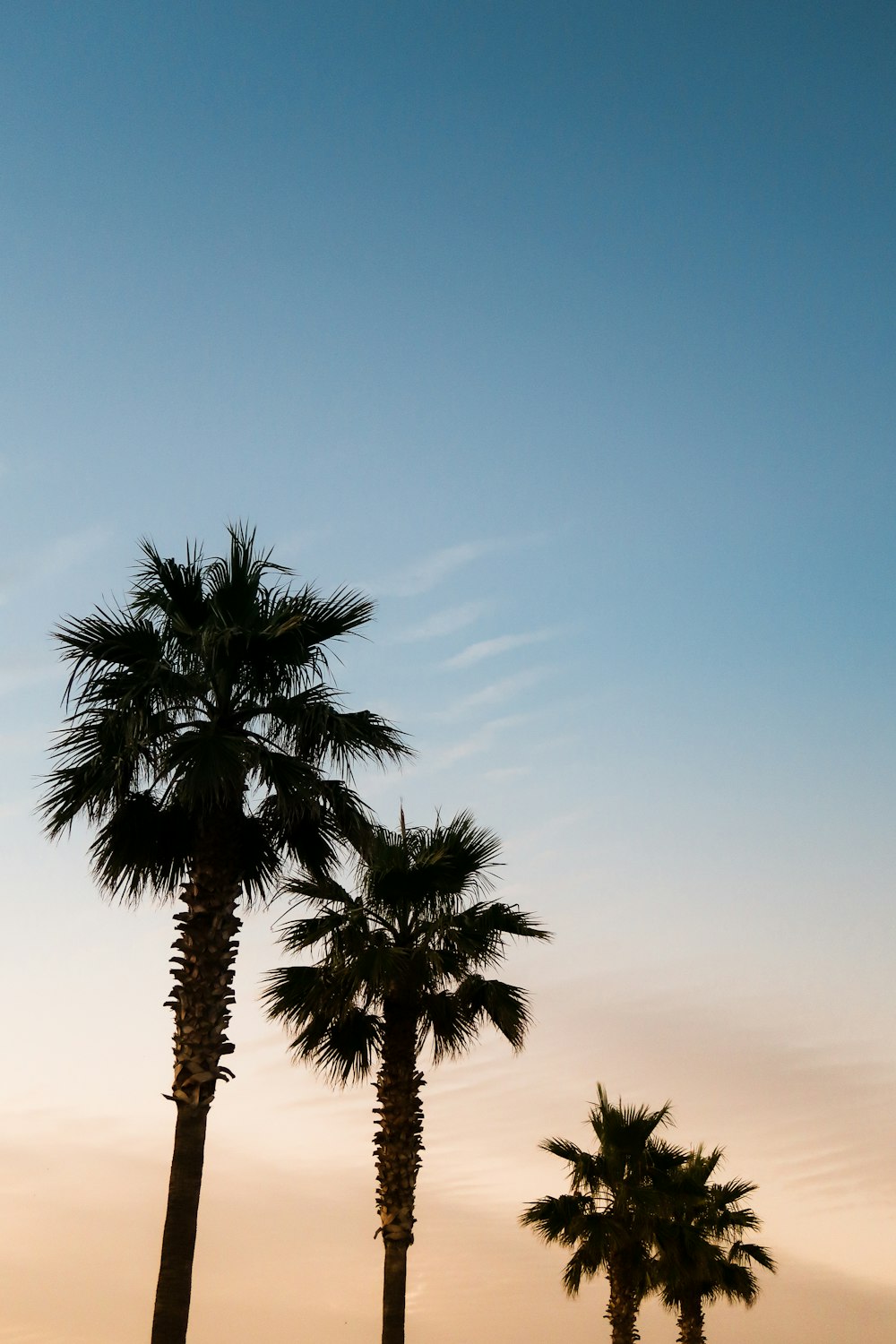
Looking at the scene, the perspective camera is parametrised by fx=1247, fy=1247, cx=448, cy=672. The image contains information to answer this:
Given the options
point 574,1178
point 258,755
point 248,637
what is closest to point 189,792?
point 258,755

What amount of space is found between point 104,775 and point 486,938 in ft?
28.9

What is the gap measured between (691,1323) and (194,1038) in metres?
29.1

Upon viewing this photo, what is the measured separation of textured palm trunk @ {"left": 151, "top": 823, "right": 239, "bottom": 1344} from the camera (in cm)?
1423

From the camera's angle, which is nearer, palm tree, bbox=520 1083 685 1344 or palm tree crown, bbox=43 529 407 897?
palm tree crown, bbox=43 529 407 897

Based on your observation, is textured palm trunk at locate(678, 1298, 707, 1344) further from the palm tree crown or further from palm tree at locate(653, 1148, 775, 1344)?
the palm tree crown

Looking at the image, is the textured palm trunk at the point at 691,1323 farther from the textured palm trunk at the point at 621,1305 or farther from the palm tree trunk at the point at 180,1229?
the palm tree trunk at the point at 180,1229

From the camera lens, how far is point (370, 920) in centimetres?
2239

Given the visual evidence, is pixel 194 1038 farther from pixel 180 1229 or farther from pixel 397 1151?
pixel 397 1151

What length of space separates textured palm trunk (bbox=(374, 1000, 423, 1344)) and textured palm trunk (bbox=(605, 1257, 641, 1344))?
9.70 meters

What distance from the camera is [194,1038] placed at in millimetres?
15031

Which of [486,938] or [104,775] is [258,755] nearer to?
[104,775]

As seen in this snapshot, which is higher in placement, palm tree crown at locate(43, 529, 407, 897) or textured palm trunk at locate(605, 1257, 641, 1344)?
palm tree crown at locate(43, 529, 407, 897)

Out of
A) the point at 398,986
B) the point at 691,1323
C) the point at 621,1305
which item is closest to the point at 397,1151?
the point at 398,986

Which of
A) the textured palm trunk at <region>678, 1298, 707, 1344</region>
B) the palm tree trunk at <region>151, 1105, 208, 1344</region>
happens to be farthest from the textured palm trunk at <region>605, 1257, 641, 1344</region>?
the palm tree trunk at <region>151, 1105, 208, 1344</region>
